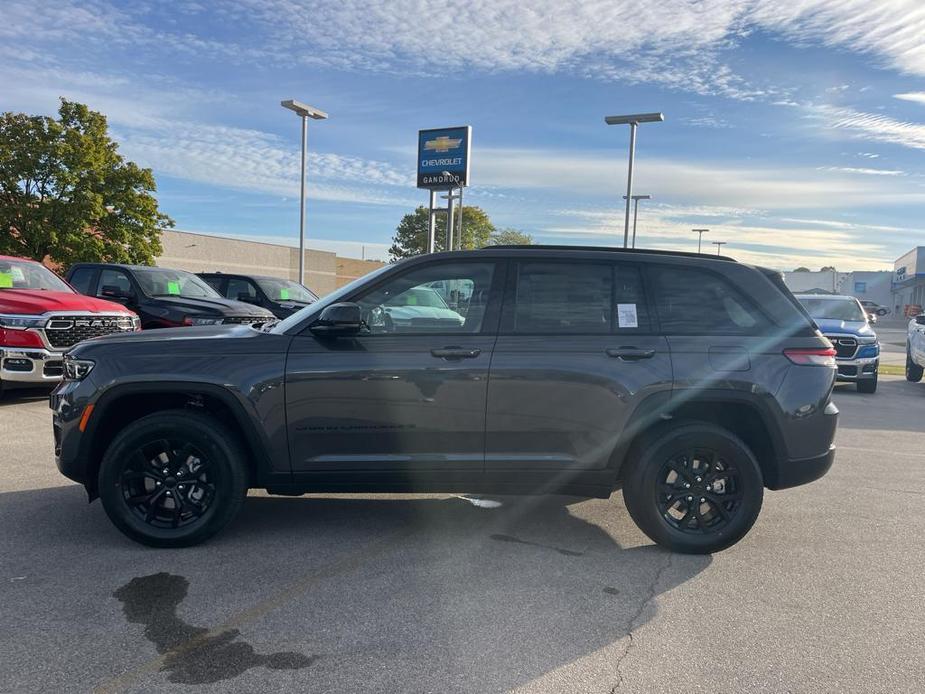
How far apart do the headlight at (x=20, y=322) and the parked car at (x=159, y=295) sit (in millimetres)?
2536

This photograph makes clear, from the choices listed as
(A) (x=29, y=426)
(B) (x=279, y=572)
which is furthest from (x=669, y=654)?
(A) (x=29, y=426)

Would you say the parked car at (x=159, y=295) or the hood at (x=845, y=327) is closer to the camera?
the parked car at (x=159, y=295)

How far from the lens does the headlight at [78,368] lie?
409cm

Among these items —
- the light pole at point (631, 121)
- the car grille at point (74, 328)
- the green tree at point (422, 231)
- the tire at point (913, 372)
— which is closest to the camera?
the car grille at point (74, 328)

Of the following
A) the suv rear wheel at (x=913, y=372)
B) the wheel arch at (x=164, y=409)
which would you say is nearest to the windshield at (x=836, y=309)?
the suv rear wheel at (x=913, y=372)

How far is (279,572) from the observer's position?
383cm

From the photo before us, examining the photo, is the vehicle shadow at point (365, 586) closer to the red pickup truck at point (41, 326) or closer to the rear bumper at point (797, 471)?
the rear bumper at point (797, 471)

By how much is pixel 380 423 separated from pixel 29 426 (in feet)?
17.1

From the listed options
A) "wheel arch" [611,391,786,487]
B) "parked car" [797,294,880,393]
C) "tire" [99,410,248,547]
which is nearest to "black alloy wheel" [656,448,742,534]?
"wheel arch" [611,391,786,487]

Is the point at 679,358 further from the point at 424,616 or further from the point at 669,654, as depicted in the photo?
the point at 424,616

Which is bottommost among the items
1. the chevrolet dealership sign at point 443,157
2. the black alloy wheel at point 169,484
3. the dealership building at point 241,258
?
the black alloy wheel at point 169,484

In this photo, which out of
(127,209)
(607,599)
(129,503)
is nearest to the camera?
(607,599)

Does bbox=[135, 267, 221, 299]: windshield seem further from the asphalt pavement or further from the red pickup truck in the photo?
the asphalt pavement

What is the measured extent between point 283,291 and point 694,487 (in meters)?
12.3
